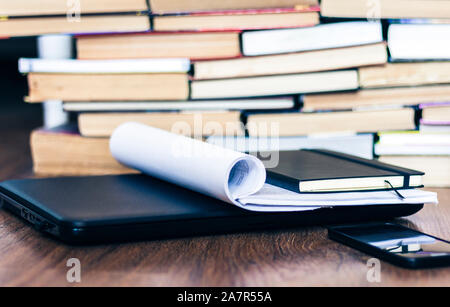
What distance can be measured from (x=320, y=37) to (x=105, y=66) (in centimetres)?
37

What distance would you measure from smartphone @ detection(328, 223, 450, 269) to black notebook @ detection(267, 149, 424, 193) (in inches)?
1.9

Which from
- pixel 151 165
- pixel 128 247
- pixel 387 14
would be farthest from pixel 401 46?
pixel 128 247

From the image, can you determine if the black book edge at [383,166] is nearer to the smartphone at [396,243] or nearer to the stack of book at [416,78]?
the smartphone at [396,243]

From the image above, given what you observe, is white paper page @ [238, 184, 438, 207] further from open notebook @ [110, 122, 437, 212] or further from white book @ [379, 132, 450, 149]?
white book @ [379, 132, 450, 149]

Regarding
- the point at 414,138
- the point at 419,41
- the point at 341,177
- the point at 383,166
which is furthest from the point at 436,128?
the point at 341,177

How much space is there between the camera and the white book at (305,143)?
1086 mm

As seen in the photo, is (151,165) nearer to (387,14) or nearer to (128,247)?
(128,247)

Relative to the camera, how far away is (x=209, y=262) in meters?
0.64

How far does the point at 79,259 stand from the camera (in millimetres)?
653

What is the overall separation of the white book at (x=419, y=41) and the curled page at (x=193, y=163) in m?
0.43

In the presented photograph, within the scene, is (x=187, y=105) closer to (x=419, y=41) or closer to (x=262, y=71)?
(x=262, y=71)
